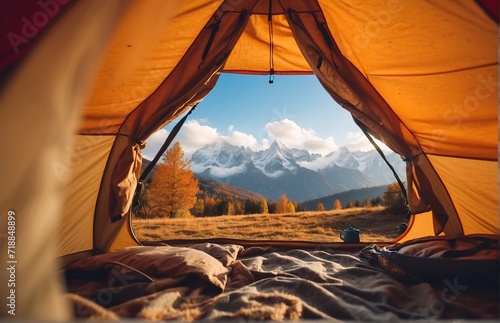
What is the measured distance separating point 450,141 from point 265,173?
37626 millimetres

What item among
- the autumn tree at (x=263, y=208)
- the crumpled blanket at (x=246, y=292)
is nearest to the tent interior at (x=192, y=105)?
the crumpled blanket at (x=246, y=292)

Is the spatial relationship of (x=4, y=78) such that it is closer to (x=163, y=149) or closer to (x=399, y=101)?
(x=163, y=149)

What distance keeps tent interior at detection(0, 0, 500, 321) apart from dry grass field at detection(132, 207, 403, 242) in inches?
55.7

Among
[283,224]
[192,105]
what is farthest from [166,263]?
[283,224]

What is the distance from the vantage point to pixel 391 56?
6.64 ft

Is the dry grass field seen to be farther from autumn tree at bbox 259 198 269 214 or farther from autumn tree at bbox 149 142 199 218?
autumn tree at bbox 149 142 199 218

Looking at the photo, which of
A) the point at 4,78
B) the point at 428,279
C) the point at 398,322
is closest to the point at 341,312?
the point at 398,322

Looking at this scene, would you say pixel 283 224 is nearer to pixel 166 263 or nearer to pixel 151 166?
pixel 151 166

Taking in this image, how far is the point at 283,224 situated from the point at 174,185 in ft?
14.4

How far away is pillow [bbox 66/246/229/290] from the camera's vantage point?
1.40m

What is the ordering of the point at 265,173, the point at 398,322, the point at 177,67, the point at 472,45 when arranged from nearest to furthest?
the point at 398,322 < the point at 472,45 < the point at 177,67 < the point at 265,173

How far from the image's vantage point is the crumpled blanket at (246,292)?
1.07 m

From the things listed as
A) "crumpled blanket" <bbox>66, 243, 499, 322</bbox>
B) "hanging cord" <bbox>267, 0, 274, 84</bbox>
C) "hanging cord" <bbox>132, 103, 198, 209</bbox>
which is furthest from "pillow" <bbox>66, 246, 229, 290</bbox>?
"hanging cord" <bbox>267, 0, 274, 84</bbox>

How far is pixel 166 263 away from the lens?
57.9 inches
